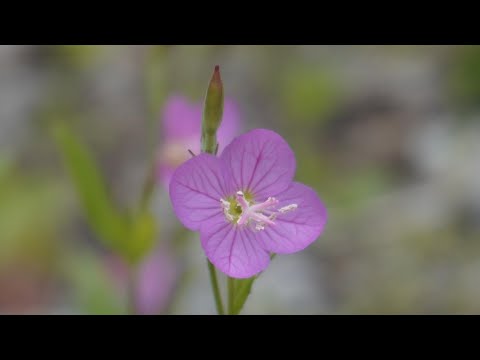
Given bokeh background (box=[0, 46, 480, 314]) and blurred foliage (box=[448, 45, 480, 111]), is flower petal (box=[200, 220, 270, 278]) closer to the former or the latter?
bokeh background (box=[0, 46, 480, 314])

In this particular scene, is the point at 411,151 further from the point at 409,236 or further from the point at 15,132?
the point at 15,132

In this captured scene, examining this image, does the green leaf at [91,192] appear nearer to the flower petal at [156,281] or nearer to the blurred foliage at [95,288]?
the blurred foliage at [95,288]

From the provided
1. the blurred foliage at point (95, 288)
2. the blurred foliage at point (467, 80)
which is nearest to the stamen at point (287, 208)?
the blurred foliage at point (95, 288)

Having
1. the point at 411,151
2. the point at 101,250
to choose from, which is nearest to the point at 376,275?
the point at 411,151

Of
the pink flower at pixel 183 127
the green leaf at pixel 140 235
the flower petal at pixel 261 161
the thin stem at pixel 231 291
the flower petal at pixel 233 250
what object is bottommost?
the thin stem at pixel 231 291

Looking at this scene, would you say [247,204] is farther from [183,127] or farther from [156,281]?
[156,281]

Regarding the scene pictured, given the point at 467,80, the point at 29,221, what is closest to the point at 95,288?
the point at 29,221
